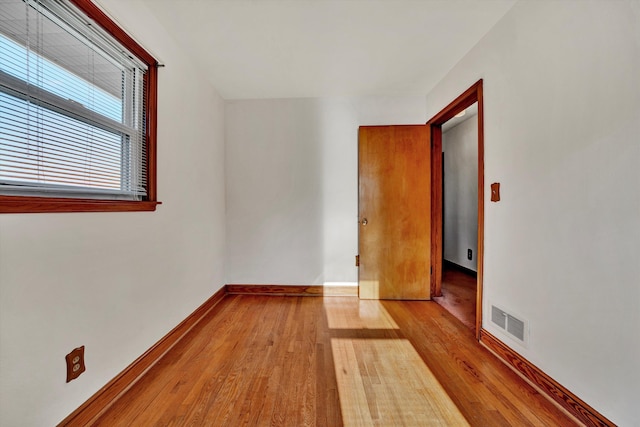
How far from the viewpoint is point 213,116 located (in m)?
2.77

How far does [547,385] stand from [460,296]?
164cm

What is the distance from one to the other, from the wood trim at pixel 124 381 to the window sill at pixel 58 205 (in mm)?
900

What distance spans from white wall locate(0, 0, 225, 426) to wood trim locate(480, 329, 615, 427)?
2.29 m

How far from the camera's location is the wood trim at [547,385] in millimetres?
1210

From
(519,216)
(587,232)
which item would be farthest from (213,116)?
(587,232)

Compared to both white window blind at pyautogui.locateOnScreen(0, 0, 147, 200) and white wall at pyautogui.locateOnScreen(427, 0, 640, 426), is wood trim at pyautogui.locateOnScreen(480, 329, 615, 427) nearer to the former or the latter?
white wall at pyautogui.locateOnScreen(427, 0, 640, 426)

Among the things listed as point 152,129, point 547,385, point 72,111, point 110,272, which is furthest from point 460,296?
point 72,111

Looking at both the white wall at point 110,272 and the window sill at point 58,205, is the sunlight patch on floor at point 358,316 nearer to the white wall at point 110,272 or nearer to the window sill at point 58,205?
the white wall at point 110,272

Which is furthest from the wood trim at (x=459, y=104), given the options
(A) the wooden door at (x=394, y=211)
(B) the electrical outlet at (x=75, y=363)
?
(B) the electrical outlet at (x=75, y=363)

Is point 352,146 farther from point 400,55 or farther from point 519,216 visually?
point 519,216

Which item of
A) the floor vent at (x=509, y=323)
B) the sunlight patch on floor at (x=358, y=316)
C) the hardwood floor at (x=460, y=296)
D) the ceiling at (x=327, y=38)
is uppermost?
the ceiling at (x=327, y=38)

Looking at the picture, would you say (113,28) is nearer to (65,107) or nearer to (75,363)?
(65,107)

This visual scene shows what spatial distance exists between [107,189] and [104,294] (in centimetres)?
55

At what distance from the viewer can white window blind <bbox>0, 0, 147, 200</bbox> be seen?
3.28ft
